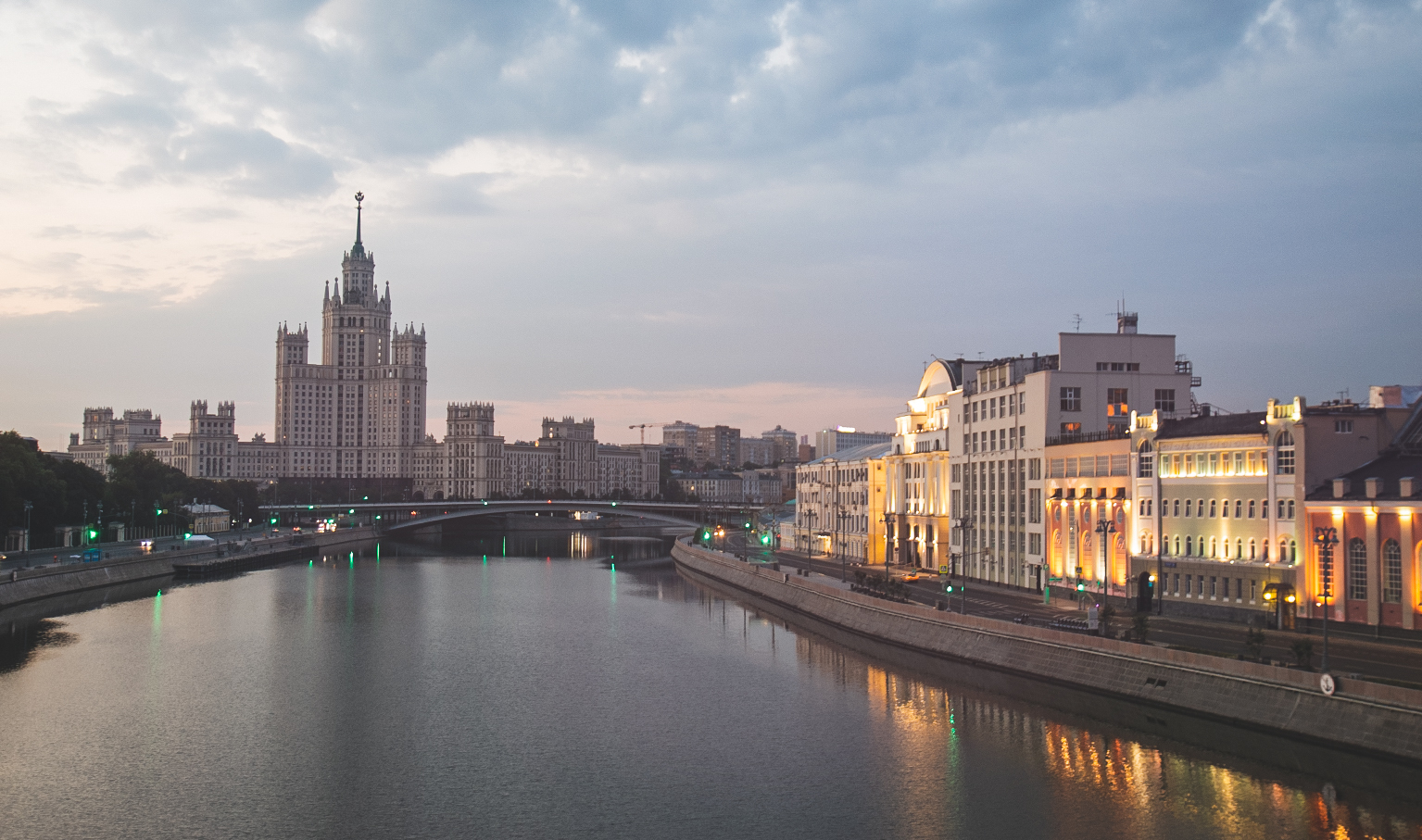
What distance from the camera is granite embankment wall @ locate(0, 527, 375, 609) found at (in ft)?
210

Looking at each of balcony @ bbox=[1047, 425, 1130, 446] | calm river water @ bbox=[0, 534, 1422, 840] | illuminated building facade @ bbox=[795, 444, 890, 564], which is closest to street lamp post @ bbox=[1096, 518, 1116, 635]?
balcony @ bbox=[1047, 425, 1130, 446]

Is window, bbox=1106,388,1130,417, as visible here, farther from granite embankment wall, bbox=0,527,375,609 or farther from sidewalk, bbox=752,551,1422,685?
granite embankment wall, bbox=0,527,375,609

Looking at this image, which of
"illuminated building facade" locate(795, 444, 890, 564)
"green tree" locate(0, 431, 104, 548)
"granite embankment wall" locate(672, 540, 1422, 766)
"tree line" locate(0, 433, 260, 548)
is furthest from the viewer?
"illuminated building facade" locate(795, 444, 890, 564)

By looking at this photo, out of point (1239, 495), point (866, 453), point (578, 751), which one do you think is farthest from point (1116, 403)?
point (578, 751)

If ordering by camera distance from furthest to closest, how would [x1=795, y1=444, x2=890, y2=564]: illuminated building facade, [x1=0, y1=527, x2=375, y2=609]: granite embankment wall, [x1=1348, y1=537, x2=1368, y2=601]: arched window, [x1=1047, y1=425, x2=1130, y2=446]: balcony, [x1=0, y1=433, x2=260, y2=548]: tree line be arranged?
[x1=795, y1=444, x2=890, y2=564]: illuminated building facade → [x1=0, y1=433, x2=260, y2=548]: tree line → [x1=0, y1=527, x2=375, y2=609]: granite embankment wall → [x1=1047, y1=425, x2=1130, y2=446]: balcony → [x1=1348, y1=537, x2=1368, y2=601]: arched window

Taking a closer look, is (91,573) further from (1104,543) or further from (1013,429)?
(1104,543)

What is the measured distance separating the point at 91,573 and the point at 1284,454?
69720 millimetres

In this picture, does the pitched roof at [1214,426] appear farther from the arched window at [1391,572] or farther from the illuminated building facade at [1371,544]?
the arched window at [1391,572]

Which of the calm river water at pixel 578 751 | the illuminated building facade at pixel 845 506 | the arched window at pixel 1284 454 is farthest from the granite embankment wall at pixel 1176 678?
the illuminated building facade at pixel 845 506

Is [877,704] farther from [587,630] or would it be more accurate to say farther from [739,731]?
[587,630]

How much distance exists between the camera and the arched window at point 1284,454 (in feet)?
141

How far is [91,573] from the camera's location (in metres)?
74.2

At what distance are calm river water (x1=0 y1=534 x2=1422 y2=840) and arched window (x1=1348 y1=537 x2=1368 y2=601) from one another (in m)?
10.9

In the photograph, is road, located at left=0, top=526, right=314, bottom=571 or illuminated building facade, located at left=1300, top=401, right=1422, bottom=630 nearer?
illuminated building facade, located at left=1300, top=401, right=1422, bottom=630
